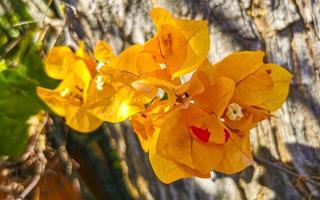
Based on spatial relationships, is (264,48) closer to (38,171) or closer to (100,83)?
(100,83)

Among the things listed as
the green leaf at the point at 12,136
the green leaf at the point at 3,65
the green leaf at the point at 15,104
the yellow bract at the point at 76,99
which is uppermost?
the yellow bract at the point at 76,99

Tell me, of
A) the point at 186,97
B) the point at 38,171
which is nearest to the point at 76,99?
the point at 186,97

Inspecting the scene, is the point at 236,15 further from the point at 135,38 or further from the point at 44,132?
the point at 44,132

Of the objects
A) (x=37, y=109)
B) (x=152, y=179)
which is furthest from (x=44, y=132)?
(x=152, y=179)

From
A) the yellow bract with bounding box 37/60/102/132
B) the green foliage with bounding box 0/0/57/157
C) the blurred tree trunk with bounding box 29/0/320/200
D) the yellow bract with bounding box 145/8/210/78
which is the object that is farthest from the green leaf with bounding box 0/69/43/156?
the yellow bract with bounding box 145/8/210/78

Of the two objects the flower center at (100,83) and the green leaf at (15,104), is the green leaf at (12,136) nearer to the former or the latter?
the green leaf at (15,104)

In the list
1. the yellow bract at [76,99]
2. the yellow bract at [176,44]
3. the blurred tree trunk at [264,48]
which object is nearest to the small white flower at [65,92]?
the yellow bract at [76,99]
